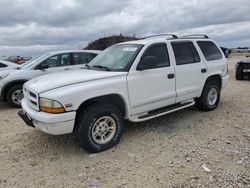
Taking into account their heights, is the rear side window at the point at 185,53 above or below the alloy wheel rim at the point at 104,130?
above

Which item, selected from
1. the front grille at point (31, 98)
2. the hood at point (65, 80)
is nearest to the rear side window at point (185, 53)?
the hood at point (65, 80)

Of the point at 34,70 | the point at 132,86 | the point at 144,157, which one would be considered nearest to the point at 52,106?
the point at 132,86

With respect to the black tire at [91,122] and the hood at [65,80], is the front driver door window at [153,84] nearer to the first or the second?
the hood at [65,80]

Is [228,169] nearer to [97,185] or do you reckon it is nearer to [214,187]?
[214,187]

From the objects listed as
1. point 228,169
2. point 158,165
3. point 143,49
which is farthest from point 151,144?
point 143,49

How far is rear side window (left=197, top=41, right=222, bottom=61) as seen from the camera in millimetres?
6457

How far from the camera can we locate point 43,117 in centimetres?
412

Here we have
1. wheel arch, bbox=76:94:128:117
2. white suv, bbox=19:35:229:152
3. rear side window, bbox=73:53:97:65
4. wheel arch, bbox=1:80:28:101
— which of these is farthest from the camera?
rear side window, bbox=73:53:97:65

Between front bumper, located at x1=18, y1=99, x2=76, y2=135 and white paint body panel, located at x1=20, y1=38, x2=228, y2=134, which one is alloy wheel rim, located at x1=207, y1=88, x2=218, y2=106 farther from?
front bumper, located at x1=18, y1=99, x2=76, y2=135

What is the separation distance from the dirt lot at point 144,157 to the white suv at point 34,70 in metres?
1.94

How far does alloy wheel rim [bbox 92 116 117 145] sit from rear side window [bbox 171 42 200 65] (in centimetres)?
202

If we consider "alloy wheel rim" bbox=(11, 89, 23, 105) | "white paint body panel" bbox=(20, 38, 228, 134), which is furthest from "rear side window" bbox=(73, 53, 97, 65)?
"white paint body panel" bbox=(20, 38, 228, 134)

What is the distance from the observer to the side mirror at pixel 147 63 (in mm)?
4907

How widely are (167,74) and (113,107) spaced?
1414mm
